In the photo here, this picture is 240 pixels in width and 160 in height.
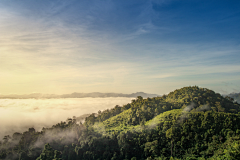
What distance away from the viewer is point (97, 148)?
2923 inches

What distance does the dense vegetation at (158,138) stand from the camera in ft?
210

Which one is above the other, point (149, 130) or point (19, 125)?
point (149, 130)

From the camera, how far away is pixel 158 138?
241 ft

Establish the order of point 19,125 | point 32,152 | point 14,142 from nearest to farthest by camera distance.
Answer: point 32,152 < point 14,142 < point 19,125

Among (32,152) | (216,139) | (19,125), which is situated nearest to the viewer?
(216,139)

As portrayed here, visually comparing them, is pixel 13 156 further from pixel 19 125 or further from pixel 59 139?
pixel 19 125

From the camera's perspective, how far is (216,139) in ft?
211

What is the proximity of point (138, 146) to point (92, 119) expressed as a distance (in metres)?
60.5

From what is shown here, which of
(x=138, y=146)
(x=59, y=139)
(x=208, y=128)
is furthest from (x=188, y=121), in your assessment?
(x=59, y=139)

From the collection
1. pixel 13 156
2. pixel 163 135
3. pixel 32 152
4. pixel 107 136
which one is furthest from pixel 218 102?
pixel 13 156

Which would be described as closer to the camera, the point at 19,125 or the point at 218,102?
the point at 218,102

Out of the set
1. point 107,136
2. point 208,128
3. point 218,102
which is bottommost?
point 107,136

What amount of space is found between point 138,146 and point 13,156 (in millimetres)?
63740

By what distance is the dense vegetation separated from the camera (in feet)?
210
